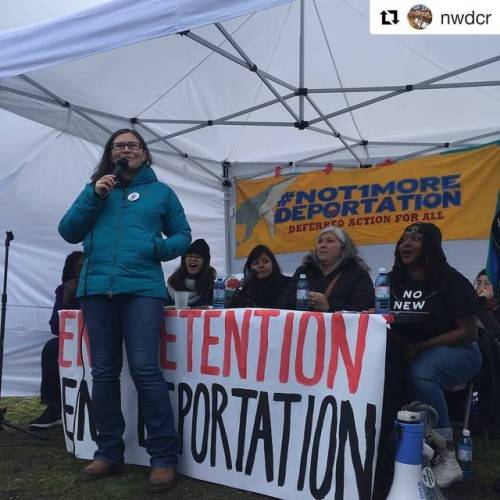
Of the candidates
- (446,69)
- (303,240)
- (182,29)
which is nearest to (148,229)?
(182,29)

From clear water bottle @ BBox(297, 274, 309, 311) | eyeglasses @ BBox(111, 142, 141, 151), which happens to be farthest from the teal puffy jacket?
clear water bottle @ BBox(297, 274, 309, 311)

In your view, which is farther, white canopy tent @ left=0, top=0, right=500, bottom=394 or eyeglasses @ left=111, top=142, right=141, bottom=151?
white canopy tent @ left=0, top=0, right=500, bottom=394

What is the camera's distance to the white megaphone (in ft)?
6.51

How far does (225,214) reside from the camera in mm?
6438

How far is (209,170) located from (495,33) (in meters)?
3.33

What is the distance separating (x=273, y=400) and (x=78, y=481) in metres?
1.02

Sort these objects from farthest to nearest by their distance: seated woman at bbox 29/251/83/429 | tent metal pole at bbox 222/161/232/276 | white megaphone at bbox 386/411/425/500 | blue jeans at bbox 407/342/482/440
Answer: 1. tent metal pole at bbox 222/161/232/276
2. seated woman at bbox 29/251/83/429
3. blue jeans at bbox 407/342/482/440
4. white megaphone at bbox 386/411/425/500

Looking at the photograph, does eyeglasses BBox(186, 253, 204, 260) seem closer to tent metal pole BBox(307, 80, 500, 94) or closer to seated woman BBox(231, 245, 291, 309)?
seated woman BBox(231, 245, 291, 309)

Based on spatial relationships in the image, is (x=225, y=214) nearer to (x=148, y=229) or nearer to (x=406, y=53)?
(x=406, y=53)

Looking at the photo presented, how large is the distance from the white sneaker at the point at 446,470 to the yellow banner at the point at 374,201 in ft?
10.4

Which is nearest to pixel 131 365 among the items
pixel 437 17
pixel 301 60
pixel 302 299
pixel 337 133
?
pixel 302 299

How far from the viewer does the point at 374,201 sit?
18.7ft

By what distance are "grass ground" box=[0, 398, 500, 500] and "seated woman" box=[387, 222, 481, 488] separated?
244mm

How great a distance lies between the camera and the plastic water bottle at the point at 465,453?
2633mm
